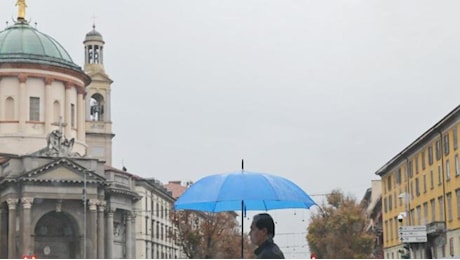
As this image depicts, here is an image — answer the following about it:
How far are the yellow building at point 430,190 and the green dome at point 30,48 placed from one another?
93.2 ft

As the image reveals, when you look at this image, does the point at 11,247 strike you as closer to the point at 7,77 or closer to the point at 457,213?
the point at 7,77

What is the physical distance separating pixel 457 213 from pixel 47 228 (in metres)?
31.6

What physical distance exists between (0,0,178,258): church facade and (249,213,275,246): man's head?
56276 mm

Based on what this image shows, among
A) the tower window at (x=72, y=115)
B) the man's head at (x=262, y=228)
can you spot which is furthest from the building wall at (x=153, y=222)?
the man's head at (x=262, y=228)

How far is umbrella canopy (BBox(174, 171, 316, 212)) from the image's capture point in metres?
15.4

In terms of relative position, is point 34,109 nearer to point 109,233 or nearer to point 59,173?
point 59,173

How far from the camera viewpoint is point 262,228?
8484mm

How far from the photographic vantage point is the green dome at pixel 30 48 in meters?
73.9

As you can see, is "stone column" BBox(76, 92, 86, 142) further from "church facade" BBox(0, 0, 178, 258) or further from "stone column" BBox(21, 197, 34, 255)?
"stone column" BBox(21, 197, 34, 255)

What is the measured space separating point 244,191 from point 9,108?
196ft

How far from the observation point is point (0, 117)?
2847 inches

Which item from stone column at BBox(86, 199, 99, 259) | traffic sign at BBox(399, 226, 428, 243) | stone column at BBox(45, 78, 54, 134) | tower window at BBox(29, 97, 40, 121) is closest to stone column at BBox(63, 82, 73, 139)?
stone column at BBox(45, 78, 54, 134)

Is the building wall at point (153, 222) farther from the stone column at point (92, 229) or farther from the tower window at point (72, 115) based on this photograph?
the stone column at point (92, 229)

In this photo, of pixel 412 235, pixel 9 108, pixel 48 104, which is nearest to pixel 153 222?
pixel 48 104
